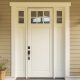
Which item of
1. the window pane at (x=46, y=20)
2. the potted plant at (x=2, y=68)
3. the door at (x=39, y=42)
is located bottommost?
the potted plant at (x=2, y=68)

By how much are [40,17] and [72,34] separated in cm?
107

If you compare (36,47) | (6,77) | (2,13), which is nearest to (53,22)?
(36,47)

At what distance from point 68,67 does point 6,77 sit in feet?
6.02

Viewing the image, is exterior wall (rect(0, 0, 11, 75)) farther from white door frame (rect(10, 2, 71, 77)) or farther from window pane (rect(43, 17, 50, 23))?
window pane (rect(43, 17, 50, 23))

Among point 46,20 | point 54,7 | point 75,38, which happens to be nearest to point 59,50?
point 75,38

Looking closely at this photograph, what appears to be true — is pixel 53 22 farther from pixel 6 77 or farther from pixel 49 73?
pixel 6 77

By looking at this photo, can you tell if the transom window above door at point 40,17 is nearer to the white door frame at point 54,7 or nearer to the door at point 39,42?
the door at point 39,42

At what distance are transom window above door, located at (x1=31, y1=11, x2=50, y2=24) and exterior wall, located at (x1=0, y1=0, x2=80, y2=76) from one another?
2.27ft

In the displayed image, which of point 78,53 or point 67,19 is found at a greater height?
point 67,19

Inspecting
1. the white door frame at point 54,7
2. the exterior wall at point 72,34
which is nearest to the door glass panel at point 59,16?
the white door frame at point 54,7

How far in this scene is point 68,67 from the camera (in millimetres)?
8180

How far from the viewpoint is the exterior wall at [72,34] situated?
8.08 metres

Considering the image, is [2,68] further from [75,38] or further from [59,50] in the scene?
[75,38]

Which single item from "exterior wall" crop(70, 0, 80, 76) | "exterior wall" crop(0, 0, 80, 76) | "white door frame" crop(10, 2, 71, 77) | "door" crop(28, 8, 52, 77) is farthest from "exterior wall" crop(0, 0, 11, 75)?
"exterior wall" crop(70, 0, 80, 76)
